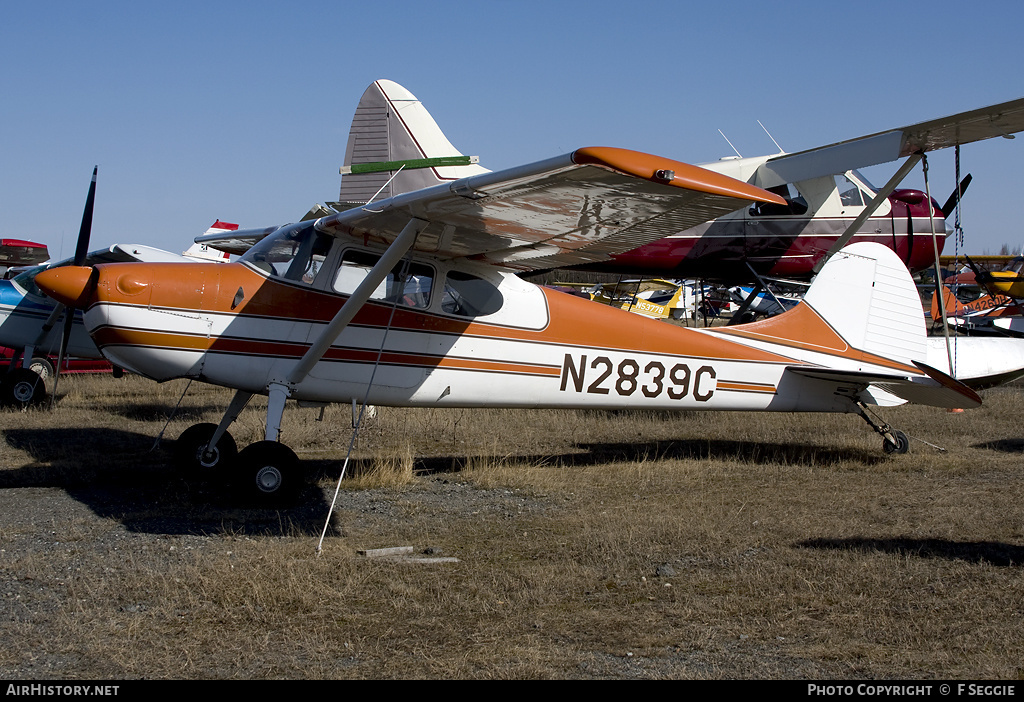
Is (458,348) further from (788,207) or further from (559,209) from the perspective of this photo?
(788,207)

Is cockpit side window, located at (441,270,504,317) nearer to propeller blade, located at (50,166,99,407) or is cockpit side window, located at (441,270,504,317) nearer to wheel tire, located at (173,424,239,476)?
wheel tire, located at (173,424,239,476)

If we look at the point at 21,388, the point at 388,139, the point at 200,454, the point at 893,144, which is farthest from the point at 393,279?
the point at 21,388

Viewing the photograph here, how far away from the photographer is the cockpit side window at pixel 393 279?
7.24m

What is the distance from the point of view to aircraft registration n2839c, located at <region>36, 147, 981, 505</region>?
6.06 meters

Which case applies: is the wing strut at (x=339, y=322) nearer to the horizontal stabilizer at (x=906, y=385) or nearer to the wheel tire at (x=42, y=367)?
the horizontal stabilizer at (x=906, y=385)

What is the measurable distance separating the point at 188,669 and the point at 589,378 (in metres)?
5.26

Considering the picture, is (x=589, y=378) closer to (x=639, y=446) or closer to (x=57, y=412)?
(x=639, y=446)

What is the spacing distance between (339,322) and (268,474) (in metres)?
1.35

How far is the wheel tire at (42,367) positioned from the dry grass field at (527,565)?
4.37 meters

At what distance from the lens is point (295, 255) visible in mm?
7184

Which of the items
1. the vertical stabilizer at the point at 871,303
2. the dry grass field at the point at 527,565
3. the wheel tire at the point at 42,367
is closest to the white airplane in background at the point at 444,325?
the vertical stabilizer at the point at 871,303

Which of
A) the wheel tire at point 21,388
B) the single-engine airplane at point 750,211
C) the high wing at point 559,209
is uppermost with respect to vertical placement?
the single-engine airplane at point 750,211
